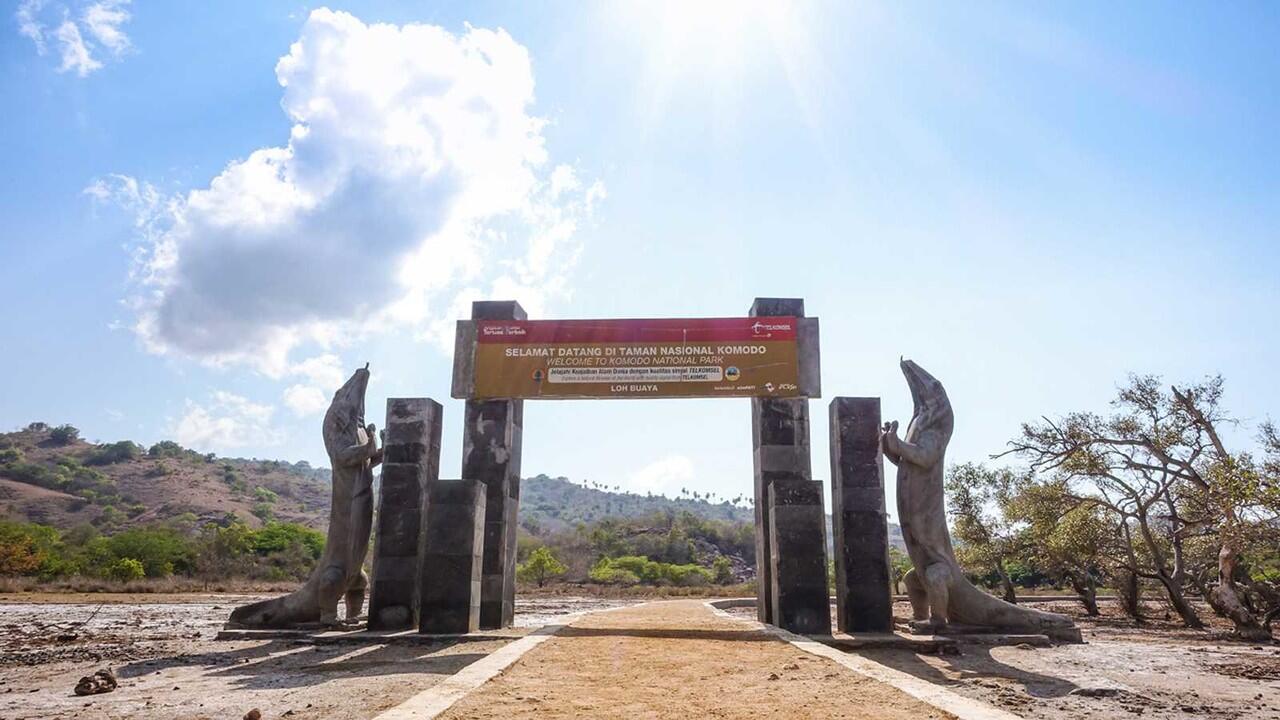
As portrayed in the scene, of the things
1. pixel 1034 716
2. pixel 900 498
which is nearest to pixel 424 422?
pixel 900 498

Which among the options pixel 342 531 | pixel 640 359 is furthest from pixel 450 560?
pixel 640 359

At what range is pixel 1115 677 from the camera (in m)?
7.79

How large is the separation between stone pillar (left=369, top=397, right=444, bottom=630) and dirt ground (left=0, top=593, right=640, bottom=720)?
1666 millimetres

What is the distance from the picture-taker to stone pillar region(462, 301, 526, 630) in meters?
12.7

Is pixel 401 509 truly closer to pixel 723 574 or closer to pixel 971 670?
pixel 971 670

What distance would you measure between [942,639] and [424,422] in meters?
8.13

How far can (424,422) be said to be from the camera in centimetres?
1267

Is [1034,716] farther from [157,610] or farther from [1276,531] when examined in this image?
[157,610]

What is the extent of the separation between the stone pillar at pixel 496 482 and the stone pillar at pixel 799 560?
14.4ft

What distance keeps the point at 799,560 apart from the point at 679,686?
5.69 m

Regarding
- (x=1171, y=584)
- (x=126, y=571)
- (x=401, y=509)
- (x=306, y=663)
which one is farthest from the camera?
(x=126, y=571)

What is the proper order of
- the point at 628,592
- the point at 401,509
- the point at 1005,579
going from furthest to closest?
the point at 628,592 → the point at 1005,579 → the point at 401,509

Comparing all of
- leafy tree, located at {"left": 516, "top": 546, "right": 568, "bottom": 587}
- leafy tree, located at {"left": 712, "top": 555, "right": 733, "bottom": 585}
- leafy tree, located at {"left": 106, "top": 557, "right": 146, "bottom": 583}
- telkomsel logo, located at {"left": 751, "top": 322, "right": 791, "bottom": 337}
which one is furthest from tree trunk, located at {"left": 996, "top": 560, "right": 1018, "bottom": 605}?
leafy tree, located at {"left": 106, "top": 557, "right": 146, "bottom": 583}

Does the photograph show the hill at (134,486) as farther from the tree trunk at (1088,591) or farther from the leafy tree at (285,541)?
the tree trunk at (1088,591)
